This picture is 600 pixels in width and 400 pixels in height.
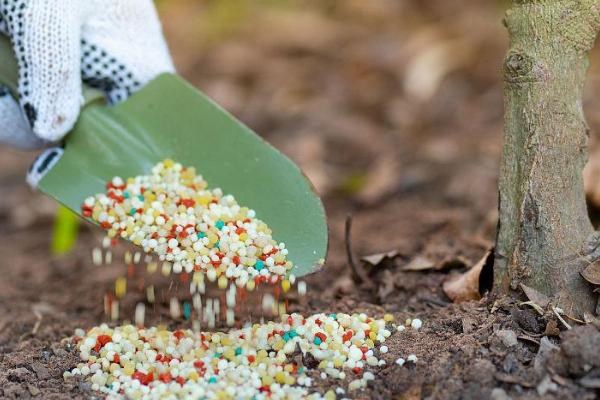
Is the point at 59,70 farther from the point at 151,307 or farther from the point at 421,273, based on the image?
the point at 421,273

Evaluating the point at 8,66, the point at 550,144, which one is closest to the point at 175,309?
the point at 8,66

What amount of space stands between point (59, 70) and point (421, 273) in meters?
1.00

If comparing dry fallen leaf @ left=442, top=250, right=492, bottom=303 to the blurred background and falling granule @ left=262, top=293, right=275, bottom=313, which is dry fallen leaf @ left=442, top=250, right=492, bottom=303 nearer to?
the blurred background

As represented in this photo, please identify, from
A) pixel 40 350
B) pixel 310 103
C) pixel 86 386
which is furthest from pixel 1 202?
pixel 86 386

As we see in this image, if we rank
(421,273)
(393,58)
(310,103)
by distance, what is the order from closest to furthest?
1. (421,273)
2. (310,103)
3. (393,58)

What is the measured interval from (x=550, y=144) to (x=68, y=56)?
1.10 meters

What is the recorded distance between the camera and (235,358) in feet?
5.29

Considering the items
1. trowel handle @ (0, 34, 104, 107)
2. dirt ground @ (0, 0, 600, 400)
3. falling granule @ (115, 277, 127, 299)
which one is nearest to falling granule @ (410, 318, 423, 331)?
dirt ground @ (0, 0, 600, 400)

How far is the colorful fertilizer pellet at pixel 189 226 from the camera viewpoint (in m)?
1.69

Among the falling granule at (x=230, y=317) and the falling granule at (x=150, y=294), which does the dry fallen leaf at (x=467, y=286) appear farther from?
the falling granule at (x=150, y=294)

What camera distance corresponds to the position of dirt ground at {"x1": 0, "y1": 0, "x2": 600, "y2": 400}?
1.54 metres

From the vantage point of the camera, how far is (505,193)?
5.57ft

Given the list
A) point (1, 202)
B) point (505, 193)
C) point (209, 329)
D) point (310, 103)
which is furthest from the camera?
point (310, 103)

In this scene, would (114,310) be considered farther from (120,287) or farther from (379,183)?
(379,183)
